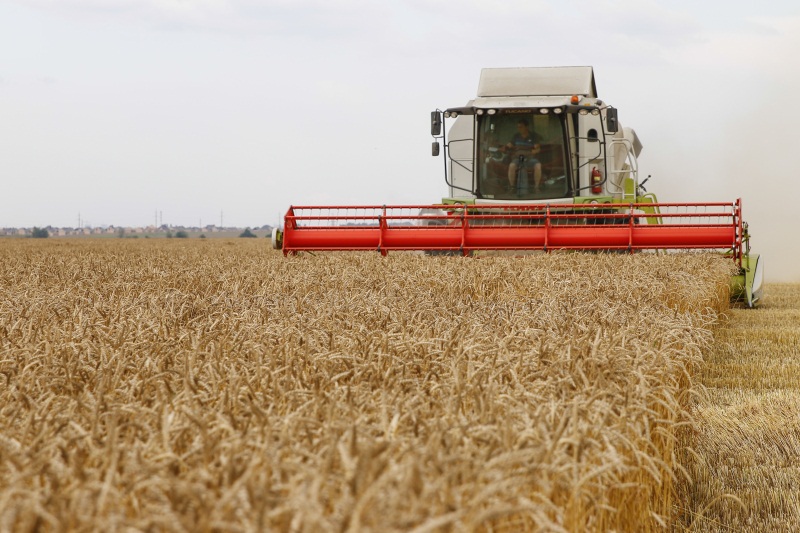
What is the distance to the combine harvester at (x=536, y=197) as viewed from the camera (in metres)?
10.8

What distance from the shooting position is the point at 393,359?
124 inches

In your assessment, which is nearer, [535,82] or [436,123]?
[436,123]

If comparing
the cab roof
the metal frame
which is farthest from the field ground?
the cab roof

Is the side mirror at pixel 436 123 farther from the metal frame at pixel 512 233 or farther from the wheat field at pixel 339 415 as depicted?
the wheat field at pixel 339 415

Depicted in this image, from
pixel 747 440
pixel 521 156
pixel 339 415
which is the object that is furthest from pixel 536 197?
pixel 339 415

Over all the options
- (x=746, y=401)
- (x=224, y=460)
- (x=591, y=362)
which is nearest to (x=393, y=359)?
(x=591, y=362)

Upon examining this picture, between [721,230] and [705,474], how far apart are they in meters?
7.17

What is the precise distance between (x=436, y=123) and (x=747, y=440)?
7473mm

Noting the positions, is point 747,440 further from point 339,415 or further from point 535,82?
point 535,82

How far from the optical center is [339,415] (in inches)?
93.6

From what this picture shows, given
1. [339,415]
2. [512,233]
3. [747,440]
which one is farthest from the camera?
[512,233]

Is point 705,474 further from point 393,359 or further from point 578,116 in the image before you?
point 578,116

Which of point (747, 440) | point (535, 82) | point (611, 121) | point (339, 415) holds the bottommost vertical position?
point (747, 440)

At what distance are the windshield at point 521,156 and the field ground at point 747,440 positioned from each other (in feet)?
14.8
